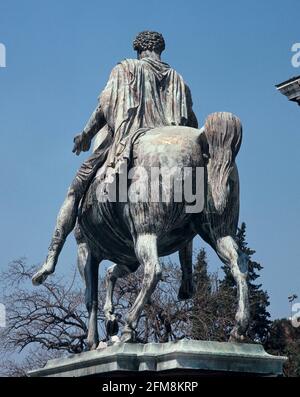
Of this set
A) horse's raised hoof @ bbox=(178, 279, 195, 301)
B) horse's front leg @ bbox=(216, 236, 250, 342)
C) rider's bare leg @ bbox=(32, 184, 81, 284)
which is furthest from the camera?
horse's raised hoof @ bbox=(178, 279, 195, 301)

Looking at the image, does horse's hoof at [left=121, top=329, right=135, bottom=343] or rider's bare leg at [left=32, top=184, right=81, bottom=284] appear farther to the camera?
rider's bare leg at [left=32, top=184, right=81, bottom=284]

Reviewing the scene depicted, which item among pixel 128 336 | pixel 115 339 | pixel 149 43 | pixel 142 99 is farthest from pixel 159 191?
pixel 149 43

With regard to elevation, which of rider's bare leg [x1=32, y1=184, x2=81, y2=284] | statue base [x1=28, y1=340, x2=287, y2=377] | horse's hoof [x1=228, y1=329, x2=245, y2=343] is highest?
rider's bare leg [x1=32, y1=184, x2=81, y2=284]

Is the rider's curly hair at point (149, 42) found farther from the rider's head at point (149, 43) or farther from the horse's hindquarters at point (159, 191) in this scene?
the horse's hindquarters at point (159, 191)

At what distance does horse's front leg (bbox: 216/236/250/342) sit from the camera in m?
11.8

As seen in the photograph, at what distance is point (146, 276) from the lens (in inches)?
467

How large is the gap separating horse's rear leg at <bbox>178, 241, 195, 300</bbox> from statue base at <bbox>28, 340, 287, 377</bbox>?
1.70m

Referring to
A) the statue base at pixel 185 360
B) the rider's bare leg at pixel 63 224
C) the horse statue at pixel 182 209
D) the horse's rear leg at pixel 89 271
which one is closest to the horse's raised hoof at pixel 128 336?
the horse statue at pixel 182 209

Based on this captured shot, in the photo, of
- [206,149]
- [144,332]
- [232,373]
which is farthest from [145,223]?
[144,332]

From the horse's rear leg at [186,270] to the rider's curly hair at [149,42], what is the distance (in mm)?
2566

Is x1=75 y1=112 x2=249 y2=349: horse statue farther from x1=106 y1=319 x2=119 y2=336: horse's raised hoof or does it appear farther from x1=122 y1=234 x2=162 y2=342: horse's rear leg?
x1=106 y1=319 x2=119 y2=336: horse's raised hoof

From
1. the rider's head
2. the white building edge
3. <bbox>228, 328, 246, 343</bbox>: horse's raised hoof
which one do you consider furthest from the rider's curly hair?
the white building edge

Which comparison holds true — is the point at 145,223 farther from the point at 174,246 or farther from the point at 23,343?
the point at 23,343

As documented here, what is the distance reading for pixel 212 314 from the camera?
3284cm
